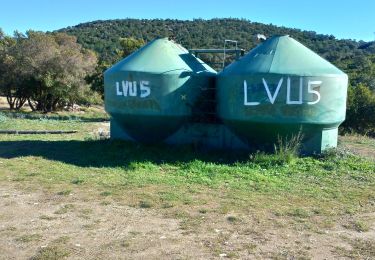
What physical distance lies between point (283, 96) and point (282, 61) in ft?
3.14

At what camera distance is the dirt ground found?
5.50 metres

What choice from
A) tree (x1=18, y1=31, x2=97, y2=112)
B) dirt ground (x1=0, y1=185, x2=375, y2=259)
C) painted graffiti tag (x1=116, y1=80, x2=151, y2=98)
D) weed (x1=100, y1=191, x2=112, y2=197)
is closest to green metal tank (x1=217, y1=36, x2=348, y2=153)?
painted graffiti tag (x1=116, y1=80, x2=151, y2=98)

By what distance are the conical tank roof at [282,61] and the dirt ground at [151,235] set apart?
187 inches

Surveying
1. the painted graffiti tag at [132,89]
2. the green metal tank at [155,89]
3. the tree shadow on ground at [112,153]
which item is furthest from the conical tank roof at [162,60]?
the tree shadow on ground at [112,153]

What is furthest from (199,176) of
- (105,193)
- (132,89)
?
(132,89)

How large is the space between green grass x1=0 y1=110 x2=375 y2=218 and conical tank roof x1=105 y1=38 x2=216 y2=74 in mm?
2093

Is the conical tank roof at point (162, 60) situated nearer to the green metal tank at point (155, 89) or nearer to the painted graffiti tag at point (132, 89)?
the green metal tank at point (155, 89)

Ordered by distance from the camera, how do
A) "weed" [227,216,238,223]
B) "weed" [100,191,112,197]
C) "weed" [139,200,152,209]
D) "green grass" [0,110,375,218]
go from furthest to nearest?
"weed" [100,191,112,197]
"green grass" [0,110,375,218]
"weed" [139,200,152,209]
"weed" [227,216,238,223]

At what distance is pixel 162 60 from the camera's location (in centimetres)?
1247

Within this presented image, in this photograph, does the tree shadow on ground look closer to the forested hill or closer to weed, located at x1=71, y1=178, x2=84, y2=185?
weed, located at x1=71, y1=178, x2=84, y2=185

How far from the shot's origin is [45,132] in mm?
17891

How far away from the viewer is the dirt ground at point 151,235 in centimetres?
→ 550

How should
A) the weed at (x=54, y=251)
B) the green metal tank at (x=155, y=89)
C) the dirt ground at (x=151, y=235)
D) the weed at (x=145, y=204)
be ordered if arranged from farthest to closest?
the green metal tank at (x=155, y=89) → the weed at (x=145, y=204) → the dirt ground at (x=151, y=235) → the weed at (x=54, y=251)

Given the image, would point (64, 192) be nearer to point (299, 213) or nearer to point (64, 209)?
point (64, 209)
